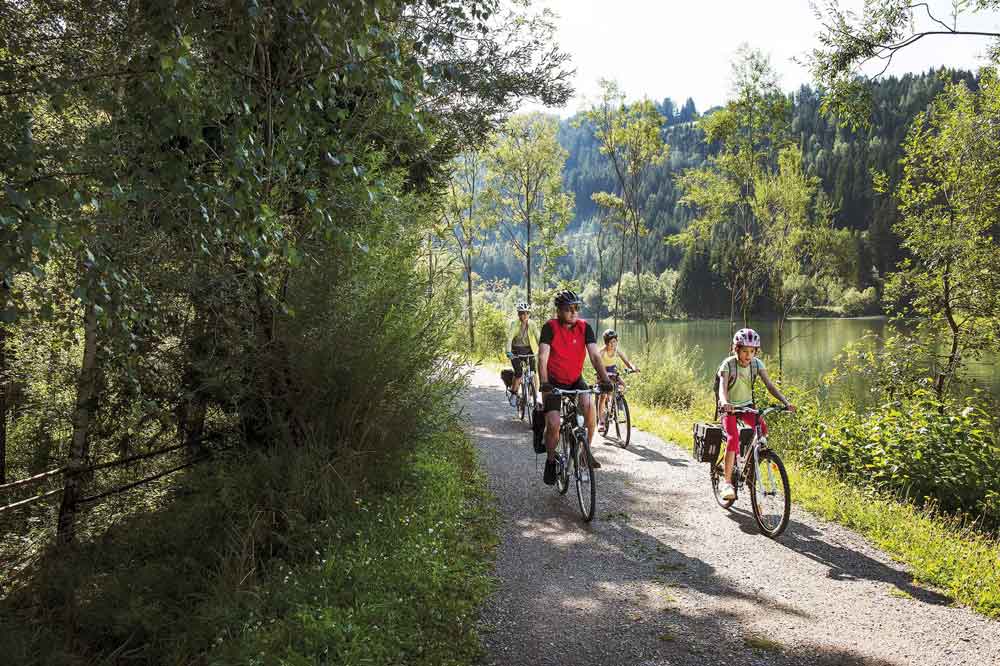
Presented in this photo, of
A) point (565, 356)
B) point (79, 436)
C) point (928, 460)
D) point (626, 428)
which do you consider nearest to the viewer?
point (79, 436)

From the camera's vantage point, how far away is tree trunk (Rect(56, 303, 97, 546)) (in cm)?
599

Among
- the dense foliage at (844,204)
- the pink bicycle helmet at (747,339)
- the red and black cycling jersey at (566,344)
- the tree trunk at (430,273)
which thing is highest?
the dense foliage at (844,204)

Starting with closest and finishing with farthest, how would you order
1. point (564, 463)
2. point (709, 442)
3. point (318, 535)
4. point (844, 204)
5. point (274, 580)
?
point (274, 580)
point (318, 535)
point (709, 442)
point (564, 463)
point (844, 204)

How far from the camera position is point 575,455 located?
6.57 metres

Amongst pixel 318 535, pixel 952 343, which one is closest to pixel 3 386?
pixel 318 535

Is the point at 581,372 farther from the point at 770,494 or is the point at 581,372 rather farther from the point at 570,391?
the point at 770,494

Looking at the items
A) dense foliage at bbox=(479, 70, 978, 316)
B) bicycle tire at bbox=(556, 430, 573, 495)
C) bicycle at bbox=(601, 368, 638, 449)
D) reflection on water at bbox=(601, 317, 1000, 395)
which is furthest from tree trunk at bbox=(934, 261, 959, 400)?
bicycle tire at bbox=(556, 430, 573, 495)

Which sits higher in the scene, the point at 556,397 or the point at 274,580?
the point at 556,397

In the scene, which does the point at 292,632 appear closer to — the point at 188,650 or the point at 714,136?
the point at 188,650

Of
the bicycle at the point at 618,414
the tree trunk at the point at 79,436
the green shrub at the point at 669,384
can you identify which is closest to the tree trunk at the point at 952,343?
the green shrub at the point at 669,384

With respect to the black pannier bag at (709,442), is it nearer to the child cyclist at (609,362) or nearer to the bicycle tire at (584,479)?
the bicycle tire at (584,479)

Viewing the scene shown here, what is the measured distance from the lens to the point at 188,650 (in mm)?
4074

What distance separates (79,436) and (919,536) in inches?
323

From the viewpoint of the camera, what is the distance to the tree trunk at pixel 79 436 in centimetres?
599
